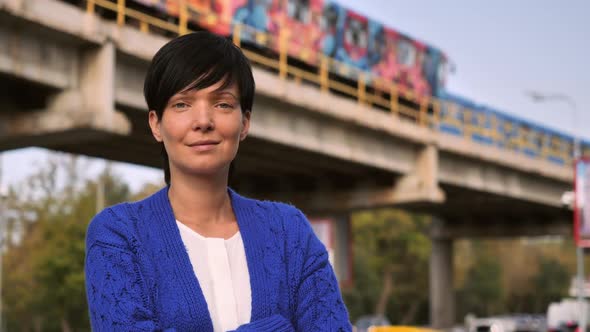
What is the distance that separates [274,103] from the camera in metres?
23.4

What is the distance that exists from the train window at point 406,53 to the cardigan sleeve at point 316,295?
3030cm

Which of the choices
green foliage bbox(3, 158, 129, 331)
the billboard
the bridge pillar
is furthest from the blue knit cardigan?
the bridge pillar

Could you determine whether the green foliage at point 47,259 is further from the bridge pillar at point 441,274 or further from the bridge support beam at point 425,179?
the bridge pillar at point 441,274

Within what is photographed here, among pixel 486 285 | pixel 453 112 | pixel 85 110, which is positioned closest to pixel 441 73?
pixel 453 112

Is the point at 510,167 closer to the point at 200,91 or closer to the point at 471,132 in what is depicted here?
the point at 471,132

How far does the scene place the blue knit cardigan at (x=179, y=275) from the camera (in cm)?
217

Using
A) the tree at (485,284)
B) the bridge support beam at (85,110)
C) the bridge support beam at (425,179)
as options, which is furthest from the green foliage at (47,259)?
the tree at (485,284)

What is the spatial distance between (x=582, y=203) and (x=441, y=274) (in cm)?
3137

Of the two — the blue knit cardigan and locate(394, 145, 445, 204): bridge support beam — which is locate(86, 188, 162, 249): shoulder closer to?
the blue knit cardigan

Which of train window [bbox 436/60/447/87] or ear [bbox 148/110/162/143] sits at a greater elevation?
train window [bbox 436/60/447/87]

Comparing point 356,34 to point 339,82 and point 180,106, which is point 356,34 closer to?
point 339,82

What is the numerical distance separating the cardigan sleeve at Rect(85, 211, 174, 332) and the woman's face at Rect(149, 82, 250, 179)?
0.80ft

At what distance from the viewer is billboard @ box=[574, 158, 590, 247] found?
2562cm

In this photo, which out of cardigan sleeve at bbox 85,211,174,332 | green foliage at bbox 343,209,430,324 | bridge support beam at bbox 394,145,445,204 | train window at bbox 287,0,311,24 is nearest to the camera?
cardigan sleeve at bbox 85,211,174,332
